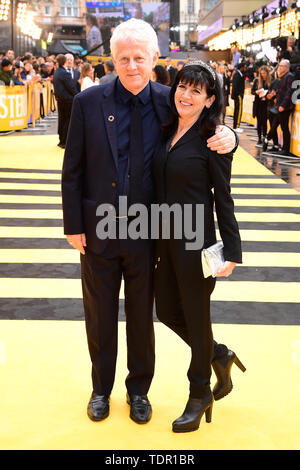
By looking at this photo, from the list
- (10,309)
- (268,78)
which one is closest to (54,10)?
(268,78)

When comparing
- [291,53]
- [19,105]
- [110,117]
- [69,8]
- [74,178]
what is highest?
[69,8]

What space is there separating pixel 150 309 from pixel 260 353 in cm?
116

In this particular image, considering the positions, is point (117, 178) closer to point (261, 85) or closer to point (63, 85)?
point (63, 85)

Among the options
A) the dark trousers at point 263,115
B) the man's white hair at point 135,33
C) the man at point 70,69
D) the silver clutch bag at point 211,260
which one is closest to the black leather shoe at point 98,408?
the silver clutch bag at point 211,260

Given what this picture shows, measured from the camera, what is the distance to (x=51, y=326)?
13.7 ft

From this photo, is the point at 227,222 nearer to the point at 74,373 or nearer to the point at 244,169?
the point at 74,373

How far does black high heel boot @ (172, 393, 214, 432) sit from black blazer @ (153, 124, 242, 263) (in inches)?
27.9

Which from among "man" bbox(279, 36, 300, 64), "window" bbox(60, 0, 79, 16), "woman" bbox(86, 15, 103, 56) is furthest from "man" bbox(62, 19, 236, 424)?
"window" bbox(60, 0, 79, 16)

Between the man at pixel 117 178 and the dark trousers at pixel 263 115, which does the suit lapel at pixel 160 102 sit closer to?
the man at pixel 117 178

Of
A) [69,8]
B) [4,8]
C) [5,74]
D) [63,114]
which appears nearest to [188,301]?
[63,114]

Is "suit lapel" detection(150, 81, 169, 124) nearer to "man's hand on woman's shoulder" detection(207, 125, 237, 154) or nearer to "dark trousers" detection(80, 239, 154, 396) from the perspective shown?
"man's hand on woman's shoulder" detection(207, 125, 237, 154)

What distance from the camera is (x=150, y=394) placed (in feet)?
10.7

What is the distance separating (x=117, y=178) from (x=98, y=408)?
115cm

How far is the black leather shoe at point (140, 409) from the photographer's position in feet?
9.73
